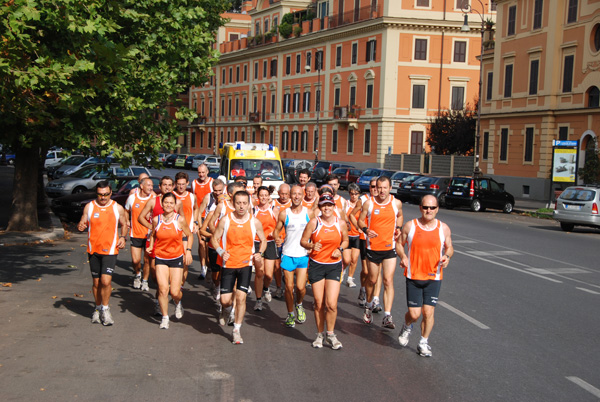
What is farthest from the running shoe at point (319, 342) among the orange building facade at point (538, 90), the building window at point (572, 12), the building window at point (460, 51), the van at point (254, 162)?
the building window at point (460, 51)

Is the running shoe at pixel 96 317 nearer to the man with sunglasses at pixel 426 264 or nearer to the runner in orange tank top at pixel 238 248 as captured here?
the runner in orange tank top at pixel 238 248

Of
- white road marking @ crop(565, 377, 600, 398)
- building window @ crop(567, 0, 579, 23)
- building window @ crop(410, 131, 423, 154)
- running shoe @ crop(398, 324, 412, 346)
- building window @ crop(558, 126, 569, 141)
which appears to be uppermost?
building window @ crop(567, 0, 579, 23)

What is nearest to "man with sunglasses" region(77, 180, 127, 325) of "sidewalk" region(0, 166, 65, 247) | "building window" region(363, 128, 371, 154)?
"sidewalk" region(0, 166, 65, 247)

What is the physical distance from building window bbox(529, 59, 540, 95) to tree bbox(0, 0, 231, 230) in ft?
86.6

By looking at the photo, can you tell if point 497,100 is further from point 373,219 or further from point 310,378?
point 310,378

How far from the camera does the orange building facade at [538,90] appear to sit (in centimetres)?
3741

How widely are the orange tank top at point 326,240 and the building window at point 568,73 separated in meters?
34.0

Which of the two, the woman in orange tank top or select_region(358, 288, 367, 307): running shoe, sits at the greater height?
the woman in orange tank top

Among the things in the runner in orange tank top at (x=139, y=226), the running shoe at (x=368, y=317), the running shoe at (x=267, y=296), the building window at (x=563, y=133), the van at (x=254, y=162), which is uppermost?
the building window at (x=563, y=133)

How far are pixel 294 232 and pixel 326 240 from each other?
761mm

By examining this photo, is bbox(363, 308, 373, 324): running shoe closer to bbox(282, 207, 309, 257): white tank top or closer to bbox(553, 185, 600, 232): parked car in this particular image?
bbox(282, 207, 309, 257): white tank top

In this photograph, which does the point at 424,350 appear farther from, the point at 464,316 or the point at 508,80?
the point at 508,80

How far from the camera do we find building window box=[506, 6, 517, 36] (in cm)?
4388

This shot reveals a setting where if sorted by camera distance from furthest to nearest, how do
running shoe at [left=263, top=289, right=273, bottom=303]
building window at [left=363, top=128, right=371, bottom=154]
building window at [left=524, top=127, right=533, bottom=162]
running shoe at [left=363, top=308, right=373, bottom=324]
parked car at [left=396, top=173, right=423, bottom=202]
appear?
building window at [left=363, top=128, right=371, bottom=154] < building window at [left=524, top=127, right=533, bottom=162] < parked car at [left=396, top=173, right=423, bottom=202] < running shoe at [left=263, top=289, right=273, bottom=303] < running shoe at [left=363, top=308, right=373, bottom=324]
